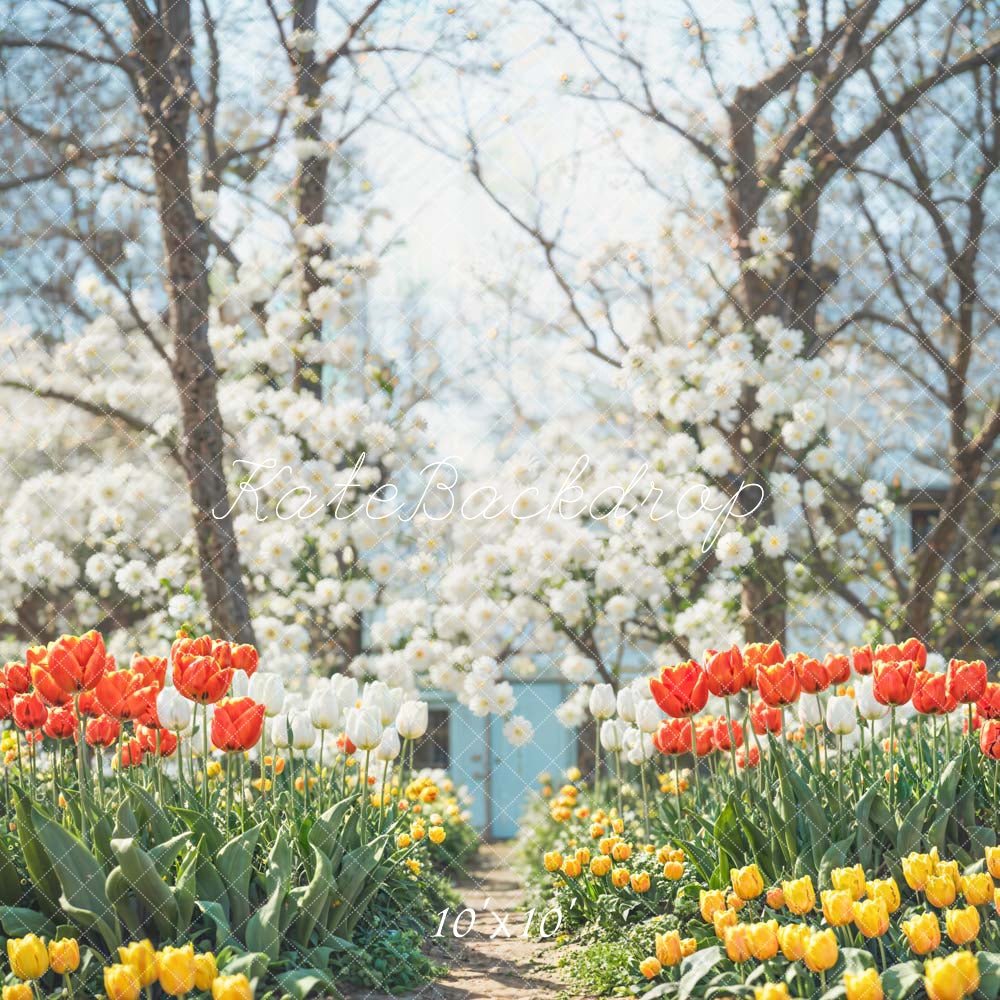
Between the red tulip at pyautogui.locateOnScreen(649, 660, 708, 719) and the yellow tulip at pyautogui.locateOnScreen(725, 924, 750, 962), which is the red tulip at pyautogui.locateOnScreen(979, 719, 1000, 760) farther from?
the yellow tulip at pyautogui.locateOnScreen(725, 924, 750, 962)

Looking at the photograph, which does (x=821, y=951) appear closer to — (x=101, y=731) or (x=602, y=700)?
(x=602, y=700)

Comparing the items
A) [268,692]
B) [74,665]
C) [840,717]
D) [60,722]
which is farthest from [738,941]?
[60,722]

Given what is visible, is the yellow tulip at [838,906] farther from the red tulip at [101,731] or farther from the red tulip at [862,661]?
the red tulip at [101,731]

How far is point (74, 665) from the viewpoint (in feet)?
7.53

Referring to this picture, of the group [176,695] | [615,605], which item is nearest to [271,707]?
[176,695]

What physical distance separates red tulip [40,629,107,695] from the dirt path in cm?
89

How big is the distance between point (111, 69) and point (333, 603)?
3121 millimetres

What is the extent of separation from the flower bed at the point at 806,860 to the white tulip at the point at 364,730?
645 mm

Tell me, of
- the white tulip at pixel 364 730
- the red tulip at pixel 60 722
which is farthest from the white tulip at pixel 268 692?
the red tulip at pixel 60 722

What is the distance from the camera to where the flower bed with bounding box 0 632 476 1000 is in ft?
6.69

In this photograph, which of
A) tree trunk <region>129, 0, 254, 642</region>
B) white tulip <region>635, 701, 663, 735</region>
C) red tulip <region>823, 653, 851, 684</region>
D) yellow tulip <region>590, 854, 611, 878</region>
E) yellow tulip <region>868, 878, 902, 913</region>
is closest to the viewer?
yellow tulip <region>868, 878, 902, 913</region>

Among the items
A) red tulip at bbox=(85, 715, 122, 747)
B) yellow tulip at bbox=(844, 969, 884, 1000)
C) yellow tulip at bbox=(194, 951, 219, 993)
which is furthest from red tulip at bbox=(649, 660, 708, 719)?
red tulip at bbox=(85, 715, 122, 747)

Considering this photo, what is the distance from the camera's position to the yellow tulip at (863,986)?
5.45 feet

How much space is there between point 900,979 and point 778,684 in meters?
0.73
